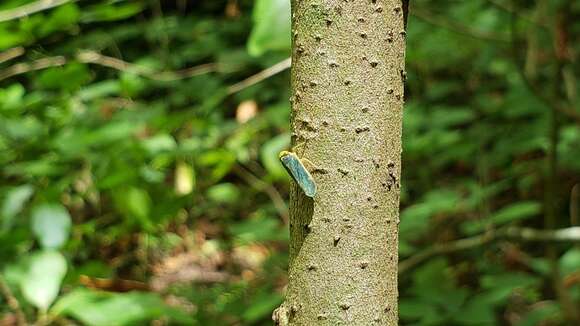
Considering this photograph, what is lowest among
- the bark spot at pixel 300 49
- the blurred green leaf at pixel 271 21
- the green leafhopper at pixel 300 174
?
the green leafhopper at pixel 300 174

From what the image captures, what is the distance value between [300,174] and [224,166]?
1.51 m

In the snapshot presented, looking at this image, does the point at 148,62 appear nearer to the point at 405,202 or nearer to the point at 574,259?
the point at 405,202

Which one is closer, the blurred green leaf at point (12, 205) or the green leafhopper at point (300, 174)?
the green leafhopper at point (300, 174)

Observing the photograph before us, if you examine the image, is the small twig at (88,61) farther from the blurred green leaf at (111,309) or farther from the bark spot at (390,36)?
the bark spot at (390,36)

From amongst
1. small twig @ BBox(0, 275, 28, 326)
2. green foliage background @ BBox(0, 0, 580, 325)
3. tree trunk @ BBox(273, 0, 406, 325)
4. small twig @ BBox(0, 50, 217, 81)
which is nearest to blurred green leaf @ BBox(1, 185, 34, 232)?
green foliage background @ BBox(0, 0, 580, 325)

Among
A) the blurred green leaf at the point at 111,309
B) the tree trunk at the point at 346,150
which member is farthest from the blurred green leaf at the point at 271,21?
the blurred green leaf at the point at 111,309

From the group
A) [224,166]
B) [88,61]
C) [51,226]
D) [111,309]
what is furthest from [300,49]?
[88,61]

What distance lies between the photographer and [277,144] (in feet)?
6.21

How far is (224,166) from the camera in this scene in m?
1.99

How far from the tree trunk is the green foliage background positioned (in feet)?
1.01

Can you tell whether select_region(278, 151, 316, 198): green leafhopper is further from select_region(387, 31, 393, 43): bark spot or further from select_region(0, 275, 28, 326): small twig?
select_region(0, 275, 28, 326): small twig

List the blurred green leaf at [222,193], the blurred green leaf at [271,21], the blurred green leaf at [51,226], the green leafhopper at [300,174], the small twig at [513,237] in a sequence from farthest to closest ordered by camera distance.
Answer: the blurred green leaf at [222,193] → the small twig at [513,237] → the blurred green leaf at [51,226] → the blurred green leaf at [271,21] → the green leafhopper at [300,174]

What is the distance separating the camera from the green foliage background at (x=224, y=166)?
159cm

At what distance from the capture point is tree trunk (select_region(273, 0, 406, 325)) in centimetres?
49
